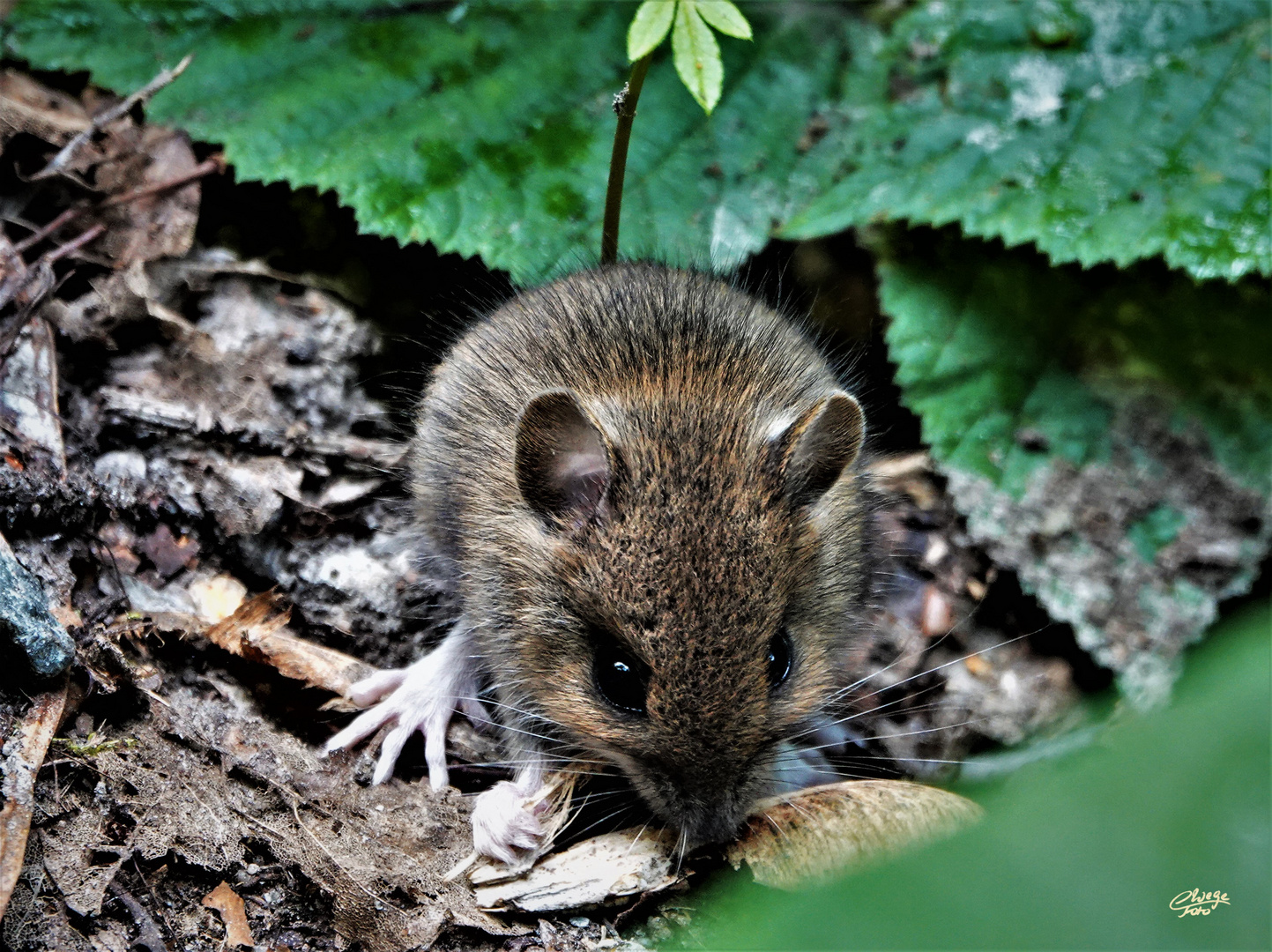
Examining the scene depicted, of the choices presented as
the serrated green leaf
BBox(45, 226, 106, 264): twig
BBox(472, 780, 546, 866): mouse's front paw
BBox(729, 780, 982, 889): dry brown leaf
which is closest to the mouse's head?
BBox(729, 780, 982, 889): dry brown leaf

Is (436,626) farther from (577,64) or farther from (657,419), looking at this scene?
(577,64)

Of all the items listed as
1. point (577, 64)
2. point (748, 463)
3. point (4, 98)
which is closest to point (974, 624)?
point (748, 463)

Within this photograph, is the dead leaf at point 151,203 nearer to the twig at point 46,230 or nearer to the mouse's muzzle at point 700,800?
the twig at point 46,230

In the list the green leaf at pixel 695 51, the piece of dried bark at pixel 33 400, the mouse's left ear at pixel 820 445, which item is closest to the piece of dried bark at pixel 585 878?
the mouse's left ear at pixel 820 445

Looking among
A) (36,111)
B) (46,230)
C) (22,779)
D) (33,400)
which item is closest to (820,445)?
(22,779)

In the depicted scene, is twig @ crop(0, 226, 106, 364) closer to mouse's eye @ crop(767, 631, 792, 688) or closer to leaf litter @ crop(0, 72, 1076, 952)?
leaf litter @ crop(0, 72, 1076, 952)

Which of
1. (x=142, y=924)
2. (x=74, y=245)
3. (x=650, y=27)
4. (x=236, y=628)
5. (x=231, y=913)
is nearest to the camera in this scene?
(x=142, y=924)

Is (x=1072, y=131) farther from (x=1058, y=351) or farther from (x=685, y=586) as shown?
(x=685, y=586)
